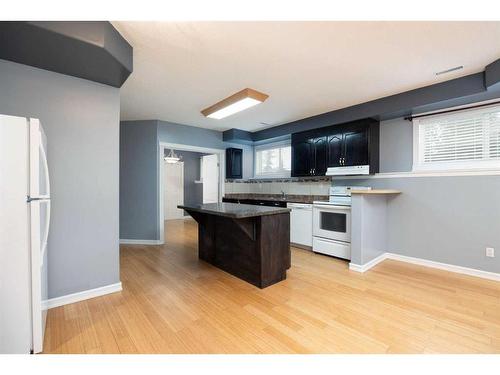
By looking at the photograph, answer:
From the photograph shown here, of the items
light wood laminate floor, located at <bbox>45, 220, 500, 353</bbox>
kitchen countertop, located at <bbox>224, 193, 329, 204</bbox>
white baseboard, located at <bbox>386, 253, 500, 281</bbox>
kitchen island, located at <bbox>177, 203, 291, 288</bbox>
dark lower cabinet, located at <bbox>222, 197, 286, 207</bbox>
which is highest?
kitchen countertop, located at <bbox>224, 193, 329, 204</bbox>

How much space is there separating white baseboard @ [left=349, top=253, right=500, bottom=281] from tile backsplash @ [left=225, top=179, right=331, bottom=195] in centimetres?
155

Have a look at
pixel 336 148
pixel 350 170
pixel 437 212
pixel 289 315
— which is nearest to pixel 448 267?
pixel 437 212

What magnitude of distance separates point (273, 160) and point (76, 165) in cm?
412

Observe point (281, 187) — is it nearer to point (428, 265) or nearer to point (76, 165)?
point (428, 265)

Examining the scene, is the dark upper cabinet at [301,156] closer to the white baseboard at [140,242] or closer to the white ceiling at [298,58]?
the white ceiling at [298,58]

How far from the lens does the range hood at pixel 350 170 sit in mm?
3573

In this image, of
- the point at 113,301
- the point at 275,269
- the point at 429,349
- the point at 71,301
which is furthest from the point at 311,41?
the point at 71,301

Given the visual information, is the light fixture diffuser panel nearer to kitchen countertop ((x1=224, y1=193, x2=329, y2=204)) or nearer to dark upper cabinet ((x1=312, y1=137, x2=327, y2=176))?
dark upper cabinet ((x1=312, y1=137, x2=327, y2=176))

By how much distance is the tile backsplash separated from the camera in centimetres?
463

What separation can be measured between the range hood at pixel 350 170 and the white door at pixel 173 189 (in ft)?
17.9

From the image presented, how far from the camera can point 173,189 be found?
7.81 metres

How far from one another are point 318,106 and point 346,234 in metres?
2.09

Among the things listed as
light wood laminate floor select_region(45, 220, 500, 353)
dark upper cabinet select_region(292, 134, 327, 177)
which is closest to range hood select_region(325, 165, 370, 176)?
dark upper cabinet select_region(292, 134, 327, 177)

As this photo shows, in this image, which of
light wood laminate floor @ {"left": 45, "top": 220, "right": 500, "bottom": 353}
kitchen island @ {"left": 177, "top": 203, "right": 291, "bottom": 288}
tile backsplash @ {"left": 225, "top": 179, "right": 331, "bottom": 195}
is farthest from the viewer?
tile backsplash @ {"left": 225, "top": 179, "right": 331, "bottom": 195}
